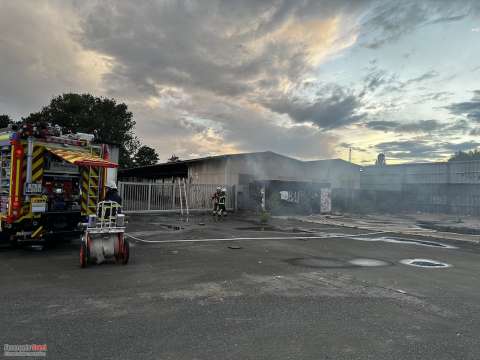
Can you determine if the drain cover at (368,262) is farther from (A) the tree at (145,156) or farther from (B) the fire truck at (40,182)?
(A) the tree at (145,156)

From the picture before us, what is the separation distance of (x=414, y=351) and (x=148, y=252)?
643 centimetres

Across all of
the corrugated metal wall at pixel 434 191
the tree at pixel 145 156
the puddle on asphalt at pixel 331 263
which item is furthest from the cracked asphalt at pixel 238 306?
the tree at pixel 145 156

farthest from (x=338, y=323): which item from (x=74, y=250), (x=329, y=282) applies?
(x=74, y=250)

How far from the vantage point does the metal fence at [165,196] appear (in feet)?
60.2

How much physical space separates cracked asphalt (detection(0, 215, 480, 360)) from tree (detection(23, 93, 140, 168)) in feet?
122

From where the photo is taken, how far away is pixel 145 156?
180 feet

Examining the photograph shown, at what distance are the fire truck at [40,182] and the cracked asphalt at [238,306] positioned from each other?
659 millimetres

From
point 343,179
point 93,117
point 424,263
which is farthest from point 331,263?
point 93,117

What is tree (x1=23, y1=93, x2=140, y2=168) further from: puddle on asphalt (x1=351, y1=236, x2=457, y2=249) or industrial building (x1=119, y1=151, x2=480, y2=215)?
puddle on asphalt (x1=351, y1=236, x2=457, y2=249)

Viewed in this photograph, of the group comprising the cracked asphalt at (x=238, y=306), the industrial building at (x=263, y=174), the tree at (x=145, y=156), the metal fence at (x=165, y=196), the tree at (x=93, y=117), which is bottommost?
the cracked asphalt at (x=238, y=306)

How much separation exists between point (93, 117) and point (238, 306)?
45435 millimetres

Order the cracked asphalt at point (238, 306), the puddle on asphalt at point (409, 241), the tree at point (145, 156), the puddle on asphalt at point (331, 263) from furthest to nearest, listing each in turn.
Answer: the tree at point (145, 156), the puddle on asphalt at point (409, 241), the puddle on asphalt at point (331, 263), the cracked asphalt at point (238, 306)

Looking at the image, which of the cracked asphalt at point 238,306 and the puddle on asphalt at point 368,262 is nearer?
the cracked asphalt at point 238,306

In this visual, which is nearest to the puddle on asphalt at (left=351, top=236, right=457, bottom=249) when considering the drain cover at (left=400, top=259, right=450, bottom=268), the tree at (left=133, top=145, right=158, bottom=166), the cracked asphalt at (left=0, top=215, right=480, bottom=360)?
the cracked asphalt at (left=0, top=215, right=480, bottom=360)
